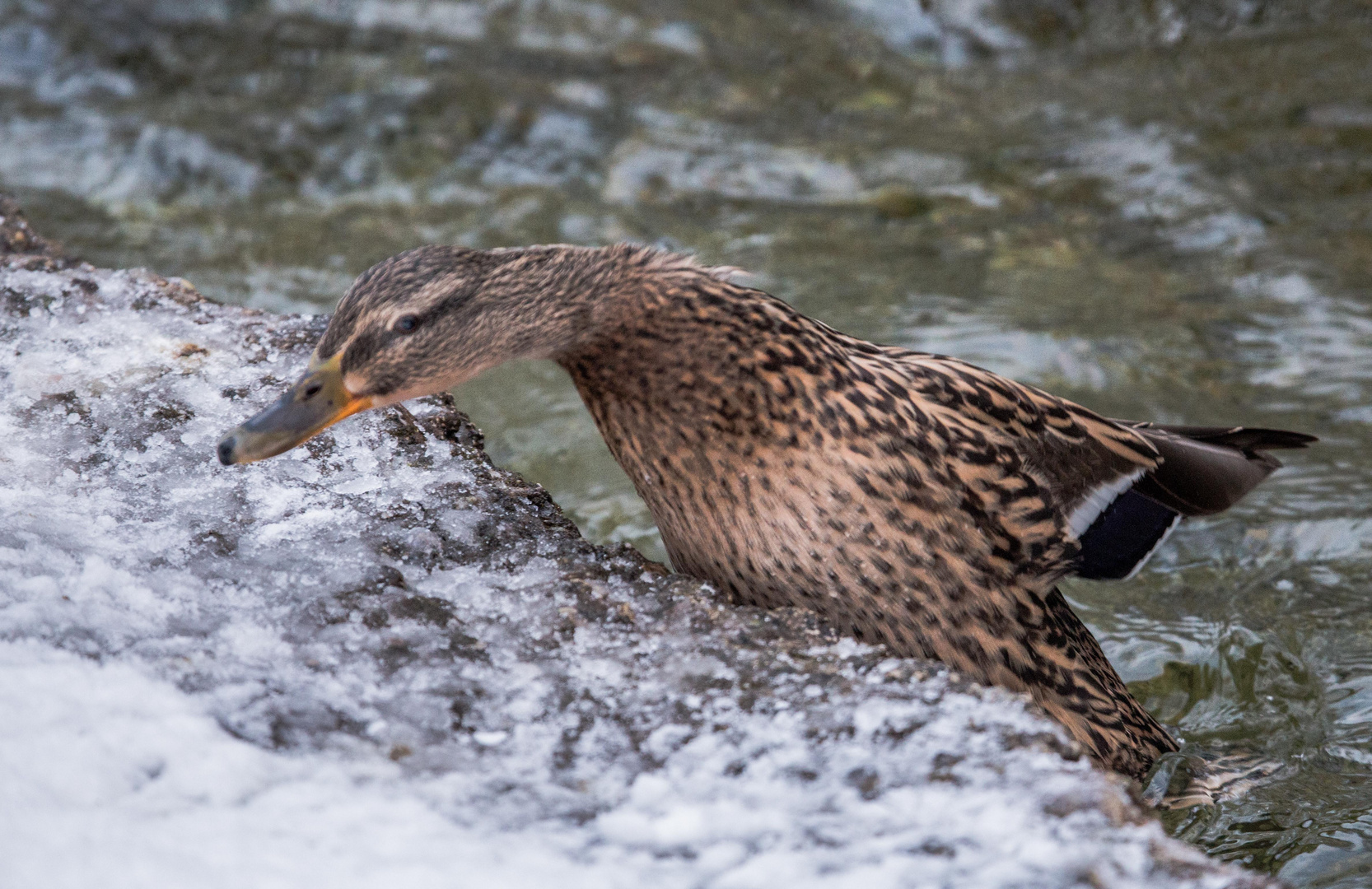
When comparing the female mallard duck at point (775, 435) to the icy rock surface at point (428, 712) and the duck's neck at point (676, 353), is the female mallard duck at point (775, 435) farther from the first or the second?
the icy rock surface at point (428, 712)

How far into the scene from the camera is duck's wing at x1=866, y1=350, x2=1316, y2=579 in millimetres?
3486

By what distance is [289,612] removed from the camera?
2668mm

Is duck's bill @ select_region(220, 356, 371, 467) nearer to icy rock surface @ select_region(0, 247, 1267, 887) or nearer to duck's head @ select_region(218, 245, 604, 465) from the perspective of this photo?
duck's head @ select_region(218, 245, 604, 465)

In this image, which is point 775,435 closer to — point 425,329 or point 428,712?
point 425,329

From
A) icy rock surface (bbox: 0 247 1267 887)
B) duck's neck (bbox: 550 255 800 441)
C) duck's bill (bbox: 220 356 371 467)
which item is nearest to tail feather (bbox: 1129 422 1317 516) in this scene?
duck's neck (bbox: 550 255 800 441)

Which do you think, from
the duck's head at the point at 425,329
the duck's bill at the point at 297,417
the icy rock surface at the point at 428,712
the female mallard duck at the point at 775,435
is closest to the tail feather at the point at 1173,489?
the female mallard duck at the point at 775,435

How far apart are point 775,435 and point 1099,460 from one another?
96cm

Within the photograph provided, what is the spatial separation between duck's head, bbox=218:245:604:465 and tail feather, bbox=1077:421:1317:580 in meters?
1.44

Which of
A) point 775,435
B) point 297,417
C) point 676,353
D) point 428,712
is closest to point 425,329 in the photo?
point 297,417

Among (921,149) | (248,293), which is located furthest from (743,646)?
(921,149)

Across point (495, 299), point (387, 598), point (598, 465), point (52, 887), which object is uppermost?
point (495, 299)

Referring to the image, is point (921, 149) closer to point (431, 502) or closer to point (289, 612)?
point (431, 502)

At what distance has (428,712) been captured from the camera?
2455 mm

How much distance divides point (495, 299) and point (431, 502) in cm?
48
